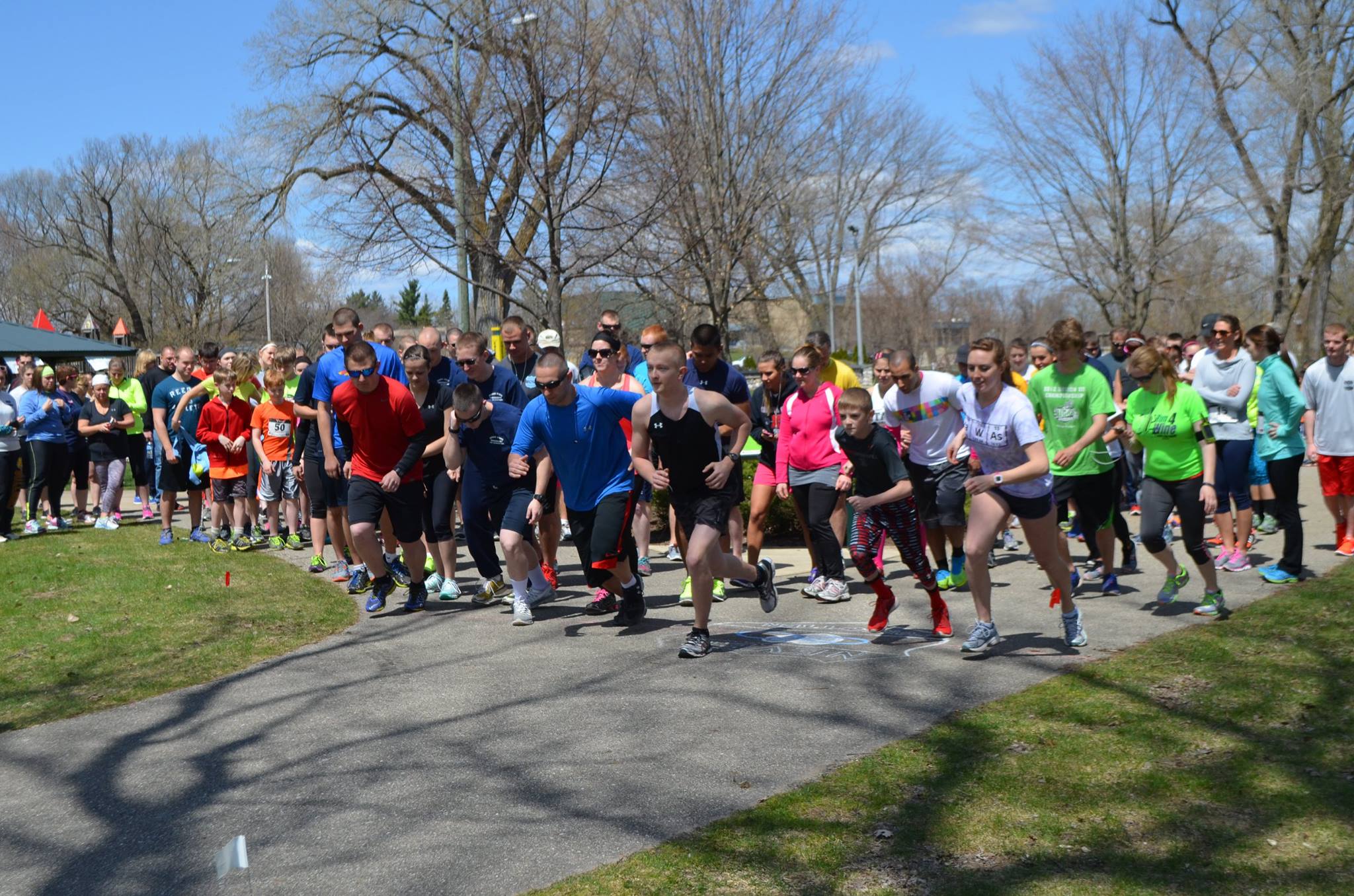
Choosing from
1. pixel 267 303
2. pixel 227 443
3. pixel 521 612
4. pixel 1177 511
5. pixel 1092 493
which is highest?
pixel 267 303

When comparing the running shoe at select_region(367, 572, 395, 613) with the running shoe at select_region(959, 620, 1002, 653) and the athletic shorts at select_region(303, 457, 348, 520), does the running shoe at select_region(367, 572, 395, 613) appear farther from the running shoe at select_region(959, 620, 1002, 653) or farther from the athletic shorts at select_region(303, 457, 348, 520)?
the running shoe at select_region(959, 620, 1002, 653)

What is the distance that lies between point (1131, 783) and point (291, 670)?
496cm

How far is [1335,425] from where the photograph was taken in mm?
10531

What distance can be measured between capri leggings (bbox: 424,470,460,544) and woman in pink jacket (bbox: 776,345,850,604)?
256cm

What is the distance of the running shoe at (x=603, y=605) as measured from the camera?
368 inches

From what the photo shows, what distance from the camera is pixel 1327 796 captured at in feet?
16.1

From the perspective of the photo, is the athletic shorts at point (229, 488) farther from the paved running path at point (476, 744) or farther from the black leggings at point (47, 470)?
the paved running path at point (476, 744)

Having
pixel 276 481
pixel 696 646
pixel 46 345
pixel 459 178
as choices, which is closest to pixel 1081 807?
pixel 696 646

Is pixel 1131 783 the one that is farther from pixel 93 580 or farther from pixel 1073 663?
pixel 93 580

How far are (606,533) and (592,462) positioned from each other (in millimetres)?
514

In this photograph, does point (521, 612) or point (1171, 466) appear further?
point (521, 612)

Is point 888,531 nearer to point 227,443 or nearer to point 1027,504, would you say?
point 1027,504

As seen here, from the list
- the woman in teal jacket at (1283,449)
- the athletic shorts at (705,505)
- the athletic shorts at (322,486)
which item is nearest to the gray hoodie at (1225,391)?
the woman in teal jacket at (1283,449)

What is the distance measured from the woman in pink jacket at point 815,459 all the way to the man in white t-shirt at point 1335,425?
4.24 metres
